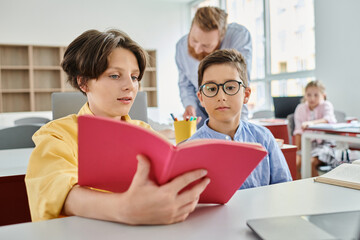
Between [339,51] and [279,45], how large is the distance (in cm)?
140

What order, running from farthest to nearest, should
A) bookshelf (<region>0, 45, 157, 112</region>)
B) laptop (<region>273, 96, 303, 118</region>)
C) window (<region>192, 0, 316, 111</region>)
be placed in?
bookshelf (<region>0, 45, 157, 112</region>)
window (<region>192, 0, 316, 111</region>)
laptop (<region>273, 96, 303, 118</region>)

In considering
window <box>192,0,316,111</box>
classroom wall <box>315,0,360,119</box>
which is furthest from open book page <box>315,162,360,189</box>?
window <box>192,0,316,111</box>

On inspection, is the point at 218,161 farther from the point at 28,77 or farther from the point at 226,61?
the point at 28,77

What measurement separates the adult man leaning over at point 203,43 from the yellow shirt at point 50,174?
112cm

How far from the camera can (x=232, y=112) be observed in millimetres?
1233

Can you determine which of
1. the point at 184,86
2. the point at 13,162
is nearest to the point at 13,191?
the point at 13,162

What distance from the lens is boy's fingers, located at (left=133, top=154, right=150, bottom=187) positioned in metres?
0.54

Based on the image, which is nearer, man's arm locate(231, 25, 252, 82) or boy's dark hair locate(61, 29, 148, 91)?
boy's dark hair locate(61, 29, 148, 91)

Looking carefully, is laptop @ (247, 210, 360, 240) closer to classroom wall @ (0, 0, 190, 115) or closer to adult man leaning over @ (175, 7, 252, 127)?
adult man leaning over @ (175, 7, 252, 127)

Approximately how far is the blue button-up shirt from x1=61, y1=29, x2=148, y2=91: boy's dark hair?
1.51 feet

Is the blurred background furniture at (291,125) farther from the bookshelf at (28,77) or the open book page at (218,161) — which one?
the bookshelf at (28,77)

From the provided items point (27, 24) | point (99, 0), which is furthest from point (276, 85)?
point (27, 24)

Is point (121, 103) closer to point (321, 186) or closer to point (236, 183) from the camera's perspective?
point (236, 183)

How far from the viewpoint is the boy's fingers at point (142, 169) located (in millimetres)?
535
